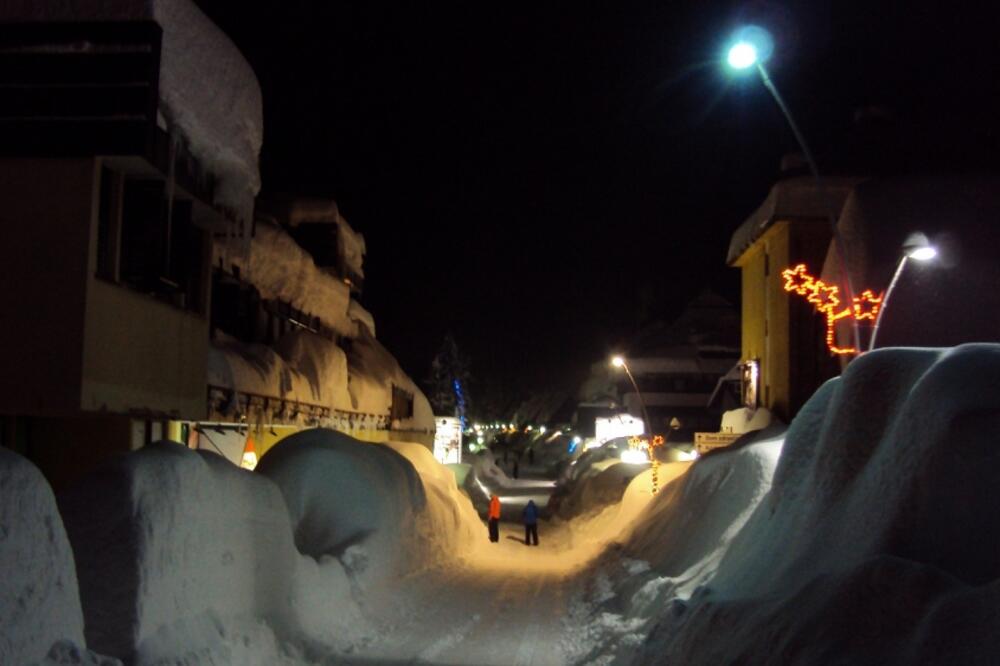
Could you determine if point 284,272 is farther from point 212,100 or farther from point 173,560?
point 173,560

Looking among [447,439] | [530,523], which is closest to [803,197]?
[530,523]

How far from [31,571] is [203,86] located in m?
12.5

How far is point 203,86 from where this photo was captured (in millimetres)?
17969

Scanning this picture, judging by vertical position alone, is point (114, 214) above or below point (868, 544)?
above

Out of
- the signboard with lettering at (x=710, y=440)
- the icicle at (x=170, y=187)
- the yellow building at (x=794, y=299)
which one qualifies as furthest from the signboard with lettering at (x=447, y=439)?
the icicle at (x=170, y=187)

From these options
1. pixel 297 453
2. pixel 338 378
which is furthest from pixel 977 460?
pixel 338 378

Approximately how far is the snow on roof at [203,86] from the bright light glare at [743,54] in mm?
9153

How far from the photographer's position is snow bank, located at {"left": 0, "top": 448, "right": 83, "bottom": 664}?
6.98 metres

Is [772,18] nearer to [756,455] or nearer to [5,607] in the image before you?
[756,455]

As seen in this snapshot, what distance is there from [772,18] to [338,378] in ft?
84.4

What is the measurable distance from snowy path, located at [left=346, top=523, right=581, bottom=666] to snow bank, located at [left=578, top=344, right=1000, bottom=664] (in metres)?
1.08

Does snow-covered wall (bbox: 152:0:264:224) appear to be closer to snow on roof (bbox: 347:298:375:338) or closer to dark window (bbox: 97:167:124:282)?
dark window (bbox: 97:167:124:282)

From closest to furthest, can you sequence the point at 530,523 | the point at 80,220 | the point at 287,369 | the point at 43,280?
the point at 43,280
the point at 80,220
the point at 287,369
the point at 530,523

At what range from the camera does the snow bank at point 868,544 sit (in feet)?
22.3
